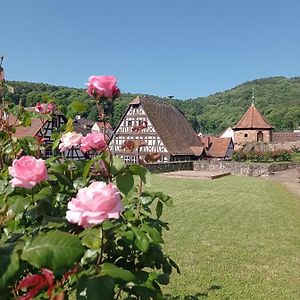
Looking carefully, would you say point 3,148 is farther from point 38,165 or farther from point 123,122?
point 123,122

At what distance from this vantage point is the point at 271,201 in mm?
15195

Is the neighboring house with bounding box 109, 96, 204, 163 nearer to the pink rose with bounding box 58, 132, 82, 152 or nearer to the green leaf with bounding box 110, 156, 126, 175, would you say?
the pink rose with bounding box 58, 132, 82, 152

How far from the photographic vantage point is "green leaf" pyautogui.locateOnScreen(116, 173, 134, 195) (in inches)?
73.0

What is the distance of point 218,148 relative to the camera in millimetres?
43562

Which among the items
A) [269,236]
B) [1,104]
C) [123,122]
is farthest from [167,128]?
[1,104]

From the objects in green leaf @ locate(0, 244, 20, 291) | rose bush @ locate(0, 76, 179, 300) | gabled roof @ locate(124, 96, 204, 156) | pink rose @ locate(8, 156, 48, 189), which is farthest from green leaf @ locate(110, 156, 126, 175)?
gabled roof @ locate(124, 96, 204, 156)

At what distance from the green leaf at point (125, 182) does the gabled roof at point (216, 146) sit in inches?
1601

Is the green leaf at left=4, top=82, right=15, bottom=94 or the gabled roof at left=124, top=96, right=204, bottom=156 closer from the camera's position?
the green leaf at left=4, top=82, right=15, bottom=94

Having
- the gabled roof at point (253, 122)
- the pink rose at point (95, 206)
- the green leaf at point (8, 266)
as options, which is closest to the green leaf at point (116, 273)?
the pink rose at point (95, 206)

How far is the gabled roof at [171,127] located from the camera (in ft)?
116

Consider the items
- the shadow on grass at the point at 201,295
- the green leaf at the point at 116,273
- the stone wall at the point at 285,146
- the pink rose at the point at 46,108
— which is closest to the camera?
the green leaf at the point at 116,273

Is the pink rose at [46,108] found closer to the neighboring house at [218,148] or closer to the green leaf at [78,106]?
the green leaf at [78,106]

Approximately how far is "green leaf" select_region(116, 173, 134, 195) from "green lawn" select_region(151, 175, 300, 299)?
0.70 metres

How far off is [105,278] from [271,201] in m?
14.9
